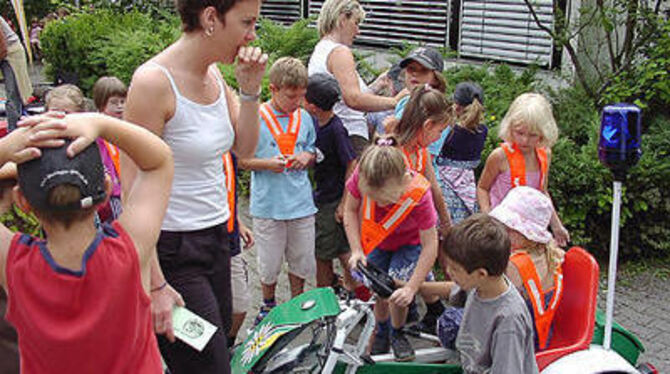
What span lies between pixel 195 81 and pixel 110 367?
3.49 feet

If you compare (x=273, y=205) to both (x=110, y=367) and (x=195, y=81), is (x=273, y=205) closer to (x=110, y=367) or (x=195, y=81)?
(x=195, y=81)

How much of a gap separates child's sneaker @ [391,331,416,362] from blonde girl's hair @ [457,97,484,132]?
167 cm

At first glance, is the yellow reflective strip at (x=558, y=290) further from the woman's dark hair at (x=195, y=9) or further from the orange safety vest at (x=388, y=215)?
the woman's dark hair at (x=195, y=9)

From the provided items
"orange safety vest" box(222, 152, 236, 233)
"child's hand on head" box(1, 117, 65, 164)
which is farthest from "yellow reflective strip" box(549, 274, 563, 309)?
"child's hand on head" box(1, 117, 65, 164)

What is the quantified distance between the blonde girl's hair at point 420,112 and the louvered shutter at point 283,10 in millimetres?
8983

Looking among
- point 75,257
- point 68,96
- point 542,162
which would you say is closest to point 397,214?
point 542,162

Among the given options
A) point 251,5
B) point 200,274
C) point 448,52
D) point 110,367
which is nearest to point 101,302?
point 110,367

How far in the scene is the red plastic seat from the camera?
3197mm

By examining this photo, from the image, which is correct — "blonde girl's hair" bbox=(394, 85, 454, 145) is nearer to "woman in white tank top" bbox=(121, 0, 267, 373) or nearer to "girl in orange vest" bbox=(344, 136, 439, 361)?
"girl in orange vest" bbox=(344, 136, 439, 361)

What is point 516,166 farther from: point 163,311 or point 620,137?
point 163,311

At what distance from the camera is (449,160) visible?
4.90 meters

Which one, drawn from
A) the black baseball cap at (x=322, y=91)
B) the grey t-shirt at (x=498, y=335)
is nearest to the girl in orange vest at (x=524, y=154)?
the black baseball cap at (x=322, y=91)

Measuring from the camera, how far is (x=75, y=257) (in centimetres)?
190

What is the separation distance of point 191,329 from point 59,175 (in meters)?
0.83
